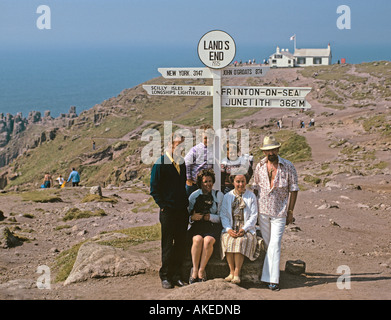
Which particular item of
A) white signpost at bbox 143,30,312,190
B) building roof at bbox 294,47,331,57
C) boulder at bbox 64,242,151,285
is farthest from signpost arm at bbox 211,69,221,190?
building roof at bbox 294,47,331,57

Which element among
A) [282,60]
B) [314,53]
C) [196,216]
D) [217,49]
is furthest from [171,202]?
[314,53]

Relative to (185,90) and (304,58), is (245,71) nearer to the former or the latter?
(185,90)

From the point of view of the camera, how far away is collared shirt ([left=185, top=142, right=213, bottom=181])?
30.1ft

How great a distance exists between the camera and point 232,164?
9094mm

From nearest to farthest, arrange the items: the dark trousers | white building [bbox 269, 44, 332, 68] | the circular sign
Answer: the dark trousers → the circular sign → white building [bbox 269, 44, 332, 68]

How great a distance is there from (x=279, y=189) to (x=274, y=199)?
189mm

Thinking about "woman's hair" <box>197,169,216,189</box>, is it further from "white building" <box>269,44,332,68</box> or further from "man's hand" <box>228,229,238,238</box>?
"white building" <box>269,44,332,68</box>

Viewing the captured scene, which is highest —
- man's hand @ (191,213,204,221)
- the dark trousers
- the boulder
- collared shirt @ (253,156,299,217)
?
collared shirt @ (253,156,299,217)

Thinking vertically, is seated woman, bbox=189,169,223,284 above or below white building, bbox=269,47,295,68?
below

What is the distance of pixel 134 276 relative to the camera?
9391 millimetres

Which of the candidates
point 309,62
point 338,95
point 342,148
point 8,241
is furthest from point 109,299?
point 309,62

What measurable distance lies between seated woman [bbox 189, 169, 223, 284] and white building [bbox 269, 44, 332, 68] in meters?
110

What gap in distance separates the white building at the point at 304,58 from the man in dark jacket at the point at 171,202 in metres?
110
